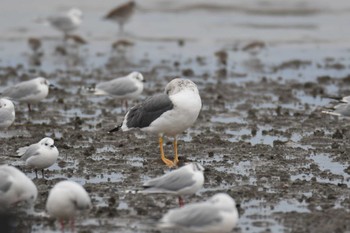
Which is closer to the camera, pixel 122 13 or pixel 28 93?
pixel 28 93

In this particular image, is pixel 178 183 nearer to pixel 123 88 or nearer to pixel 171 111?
pixel 171 111

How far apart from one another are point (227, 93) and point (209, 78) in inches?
83.3

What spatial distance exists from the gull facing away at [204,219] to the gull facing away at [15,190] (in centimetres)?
168

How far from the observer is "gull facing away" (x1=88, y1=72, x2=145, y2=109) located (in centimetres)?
1575

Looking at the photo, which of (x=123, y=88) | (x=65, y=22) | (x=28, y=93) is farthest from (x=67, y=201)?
(x=65, y=22)

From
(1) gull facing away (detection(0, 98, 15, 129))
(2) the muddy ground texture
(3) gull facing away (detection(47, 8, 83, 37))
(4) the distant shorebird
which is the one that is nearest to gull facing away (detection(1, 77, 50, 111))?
(2) the muddy ground texture

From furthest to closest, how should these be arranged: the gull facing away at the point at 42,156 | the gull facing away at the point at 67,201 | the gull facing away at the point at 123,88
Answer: the gull facing away at the point at 123,88 → the gull facing away at the point at 42,156 → the gull facing away at the point at 67,201

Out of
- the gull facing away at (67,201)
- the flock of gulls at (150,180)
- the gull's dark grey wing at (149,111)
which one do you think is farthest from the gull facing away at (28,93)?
the gull facing away at (67,201)

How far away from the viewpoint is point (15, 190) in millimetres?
9047

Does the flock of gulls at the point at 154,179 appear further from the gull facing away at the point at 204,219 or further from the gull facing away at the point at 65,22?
the gull facing away at the point at 65,22

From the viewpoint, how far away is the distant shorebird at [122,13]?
95.0 feet

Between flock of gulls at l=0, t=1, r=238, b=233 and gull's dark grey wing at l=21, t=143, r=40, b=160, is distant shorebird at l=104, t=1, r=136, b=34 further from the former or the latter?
gull's dark grey wing at l=21, t=143, r=40, b=160

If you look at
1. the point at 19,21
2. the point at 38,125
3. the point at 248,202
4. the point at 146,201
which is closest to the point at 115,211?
the point at 146,201

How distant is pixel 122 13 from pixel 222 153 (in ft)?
56.7
